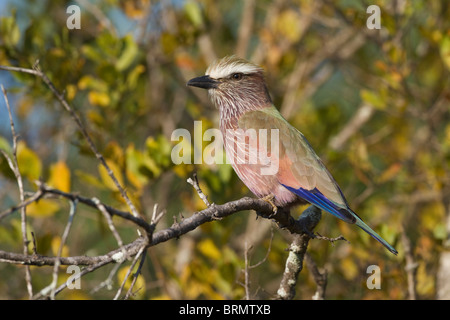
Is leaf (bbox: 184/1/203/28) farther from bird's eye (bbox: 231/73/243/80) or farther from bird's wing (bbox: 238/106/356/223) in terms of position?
bird's wing (bbox: 238/106/356/223)

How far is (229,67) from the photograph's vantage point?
428 centimetres

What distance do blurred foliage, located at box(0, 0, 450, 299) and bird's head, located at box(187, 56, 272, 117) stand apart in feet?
0.86

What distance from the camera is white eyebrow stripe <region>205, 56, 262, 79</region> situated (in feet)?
13.9

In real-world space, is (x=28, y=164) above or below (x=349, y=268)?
above

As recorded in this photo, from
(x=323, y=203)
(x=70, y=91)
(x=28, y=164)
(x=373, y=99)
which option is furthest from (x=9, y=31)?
(x=373, y=99)

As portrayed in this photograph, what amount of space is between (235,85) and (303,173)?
1100 millimetres

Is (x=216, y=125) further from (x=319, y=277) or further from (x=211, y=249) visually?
(x=319, y=277)

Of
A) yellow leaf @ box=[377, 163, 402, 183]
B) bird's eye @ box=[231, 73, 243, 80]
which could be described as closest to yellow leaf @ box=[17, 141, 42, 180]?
bird's eye @ box=[231, 73, 243, 80]

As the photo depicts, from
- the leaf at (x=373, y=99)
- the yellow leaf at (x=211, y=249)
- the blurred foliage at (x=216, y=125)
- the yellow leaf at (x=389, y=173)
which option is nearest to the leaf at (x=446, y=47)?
the blurred foliage at (x=216, y=125)

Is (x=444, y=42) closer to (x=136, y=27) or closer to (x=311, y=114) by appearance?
(x=311, y=114)

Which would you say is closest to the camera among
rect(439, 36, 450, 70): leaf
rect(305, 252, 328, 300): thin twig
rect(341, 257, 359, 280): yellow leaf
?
rect(305, 252, 328, 300): thin twig

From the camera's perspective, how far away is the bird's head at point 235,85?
4223mm

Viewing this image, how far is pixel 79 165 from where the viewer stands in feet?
20.8

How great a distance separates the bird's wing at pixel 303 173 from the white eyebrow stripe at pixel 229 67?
0.61 m
